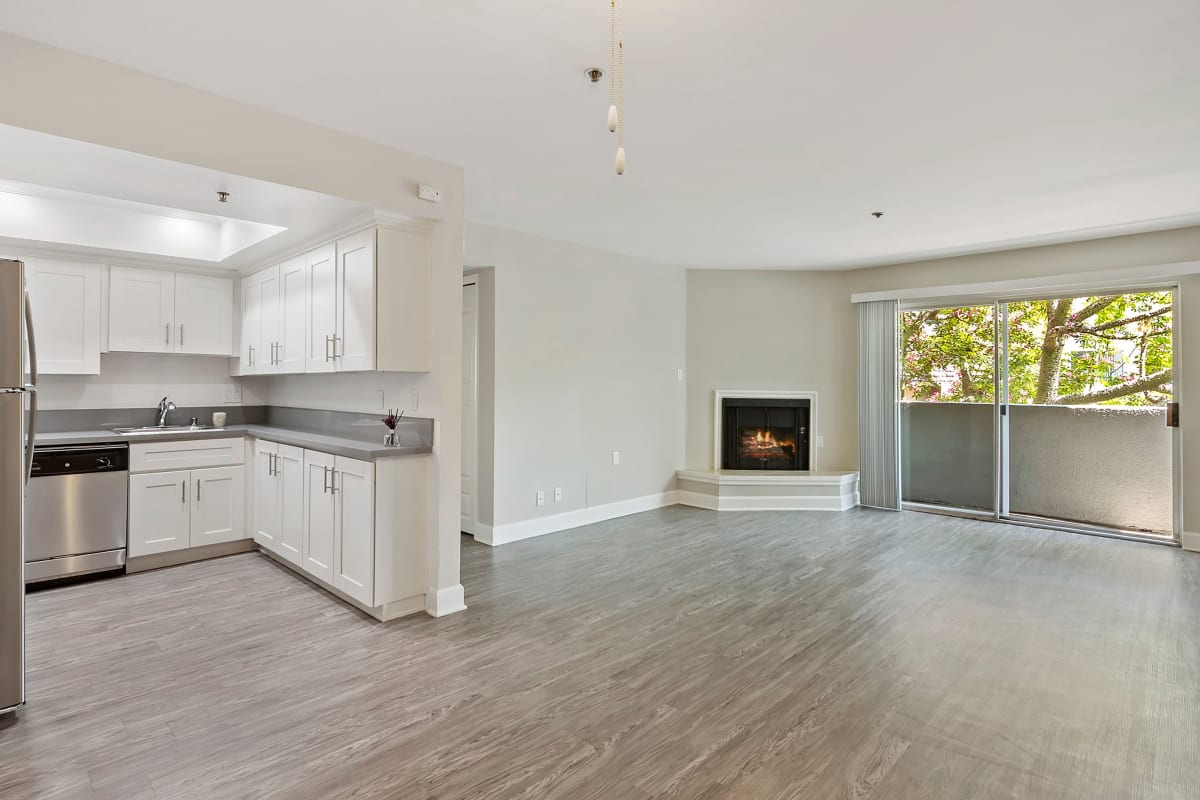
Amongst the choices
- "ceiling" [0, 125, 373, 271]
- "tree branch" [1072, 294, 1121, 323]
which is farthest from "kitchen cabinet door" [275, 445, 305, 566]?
"tree branch" [1072, 294, 1121, 323]

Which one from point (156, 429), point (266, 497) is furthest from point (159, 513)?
point (156, 429)

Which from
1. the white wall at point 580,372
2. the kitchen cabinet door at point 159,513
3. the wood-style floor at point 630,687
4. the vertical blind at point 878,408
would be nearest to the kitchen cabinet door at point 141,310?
the kitchen cabinet door at point 159,513

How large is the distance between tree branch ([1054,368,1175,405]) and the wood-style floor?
1.65 m

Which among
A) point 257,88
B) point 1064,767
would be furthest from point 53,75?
point 1064,767

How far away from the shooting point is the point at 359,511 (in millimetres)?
3342

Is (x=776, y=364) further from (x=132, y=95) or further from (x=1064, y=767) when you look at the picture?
(x=132, y=95)

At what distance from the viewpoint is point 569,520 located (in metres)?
5.45

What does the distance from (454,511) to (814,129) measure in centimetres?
283

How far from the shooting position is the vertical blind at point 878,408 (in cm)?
628

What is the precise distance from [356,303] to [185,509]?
219cm

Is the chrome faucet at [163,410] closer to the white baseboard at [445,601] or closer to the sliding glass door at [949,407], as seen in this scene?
the white baseboard at [445,601]

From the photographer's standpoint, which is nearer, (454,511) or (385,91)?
(385,91)

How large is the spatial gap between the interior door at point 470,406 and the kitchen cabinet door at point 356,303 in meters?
1.56

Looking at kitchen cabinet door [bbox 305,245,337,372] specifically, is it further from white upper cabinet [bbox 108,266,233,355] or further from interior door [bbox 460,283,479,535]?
white upper cabinet [bbox 108,266,233,355]
